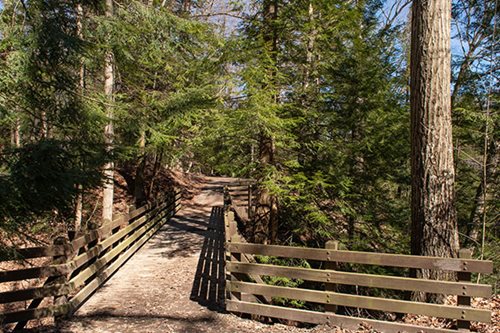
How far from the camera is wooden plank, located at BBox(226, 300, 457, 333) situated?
421 centimetres

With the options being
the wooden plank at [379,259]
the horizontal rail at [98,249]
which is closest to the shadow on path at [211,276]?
the wooden plank at [379,259]

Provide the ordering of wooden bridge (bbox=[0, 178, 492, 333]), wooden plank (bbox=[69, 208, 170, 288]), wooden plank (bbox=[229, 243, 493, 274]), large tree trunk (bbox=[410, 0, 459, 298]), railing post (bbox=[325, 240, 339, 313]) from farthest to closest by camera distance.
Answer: wooden plank (bbox=[69, 208, 170, 288]) → large tree trunk (bbox=[410, 0, 459, 298]) → railing post (bbox=[325, 240, 339, 313]) → wooden bridge (bbox=[0, 178, 492, 333]) → wooden plank (bbox=[229, 243, 493, 274])

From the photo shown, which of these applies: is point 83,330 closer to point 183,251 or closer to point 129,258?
point 129,258

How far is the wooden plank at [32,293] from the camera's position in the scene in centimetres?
454

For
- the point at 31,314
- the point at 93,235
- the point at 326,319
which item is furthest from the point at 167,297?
the point at 326,319

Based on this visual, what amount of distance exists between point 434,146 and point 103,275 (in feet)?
21.2

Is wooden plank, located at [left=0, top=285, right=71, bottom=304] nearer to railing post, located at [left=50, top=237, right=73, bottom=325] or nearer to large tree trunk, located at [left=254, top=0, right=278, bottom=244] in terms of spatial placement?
railing post, located at [left=50, top=237, right=73, bottom=325]

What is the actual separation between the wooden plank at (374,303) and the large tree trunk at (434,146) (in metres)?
0.80

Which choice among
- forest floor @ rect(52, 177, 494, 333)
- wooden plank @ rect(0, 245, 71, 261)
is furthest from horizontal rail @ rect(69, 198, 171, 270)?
forest floor @ rect(52, 177, 494, 333)

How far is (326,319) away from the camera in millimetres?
4648

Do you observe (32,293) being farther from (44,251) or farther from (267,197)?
(267,197)

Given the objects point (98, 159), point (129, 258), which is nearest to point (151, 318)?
point (98, 159)

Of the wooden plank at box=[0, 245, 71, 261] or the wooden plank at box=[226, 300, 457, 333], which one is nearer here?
the wooden plank at box=[226, 300, 457, 333]

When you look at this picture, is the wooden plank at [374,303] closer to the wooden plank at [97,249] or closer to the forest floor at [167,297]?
the forest floor at [167,297]
